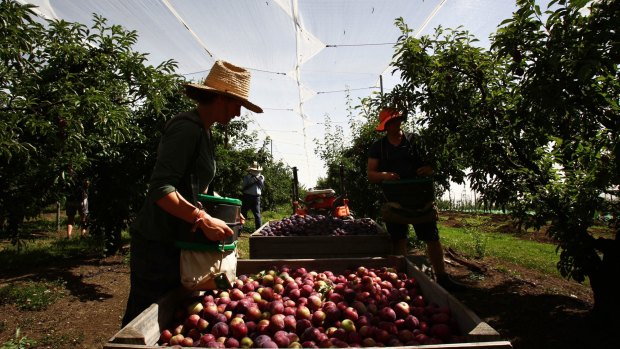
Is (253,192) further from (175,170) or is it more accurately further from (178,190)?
(175,170)

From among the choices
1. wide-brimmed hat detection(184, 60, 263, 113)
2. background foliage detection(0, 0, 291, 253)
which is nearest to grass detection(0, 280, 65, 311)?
background foliage detection(0, 0, 291, 253)

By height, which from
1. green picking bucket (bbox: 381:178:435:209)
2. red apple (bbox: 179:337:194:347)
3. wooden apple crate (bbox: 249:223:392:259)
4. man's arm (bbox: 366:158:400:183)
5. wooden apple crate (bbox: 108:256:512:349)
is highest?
man's arm (bbox: 366:158:400:183)

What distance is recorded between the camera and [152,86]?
5.43 m

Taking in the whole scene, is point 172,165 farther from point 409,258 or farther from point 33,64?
point 33,64

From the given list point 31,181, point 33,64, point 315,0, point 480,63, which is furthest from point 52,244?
point 480,63

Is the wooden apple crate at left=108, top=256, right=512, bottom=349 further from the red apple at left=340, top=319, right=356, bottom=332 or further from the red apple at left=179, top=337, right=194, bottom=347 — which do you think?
the red apple at left=340, top=319, right=356, bottom=332

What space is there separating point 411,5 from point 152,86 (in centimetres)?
489

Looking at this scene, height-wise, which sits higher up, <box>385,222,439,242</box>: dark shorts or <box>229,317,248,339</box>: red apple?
<box>385,222,439,242</box>: dark shorts

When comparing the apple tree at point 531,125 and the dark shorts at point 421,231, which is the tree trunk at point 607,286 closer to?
the apple tree at point 531,125

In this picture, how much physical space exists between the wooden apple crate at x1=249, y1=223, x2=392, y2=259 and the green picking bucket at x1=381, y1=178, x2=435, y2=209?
0.47m

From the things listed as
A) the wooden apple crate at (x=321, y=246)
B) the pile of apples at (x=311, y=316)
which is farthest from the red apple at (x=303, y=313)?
the wooden apple crate at (x=321, y=246)

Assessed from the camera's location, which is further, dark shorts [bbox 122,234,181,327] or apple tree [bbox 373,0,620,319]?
apple tree [bbox 373,0,620,319]

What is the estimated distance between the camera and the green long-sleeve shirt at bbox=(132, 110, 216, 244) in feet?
5.56

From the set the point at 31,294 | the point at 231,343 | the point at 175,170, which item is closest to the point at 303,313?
the point at 231,343
